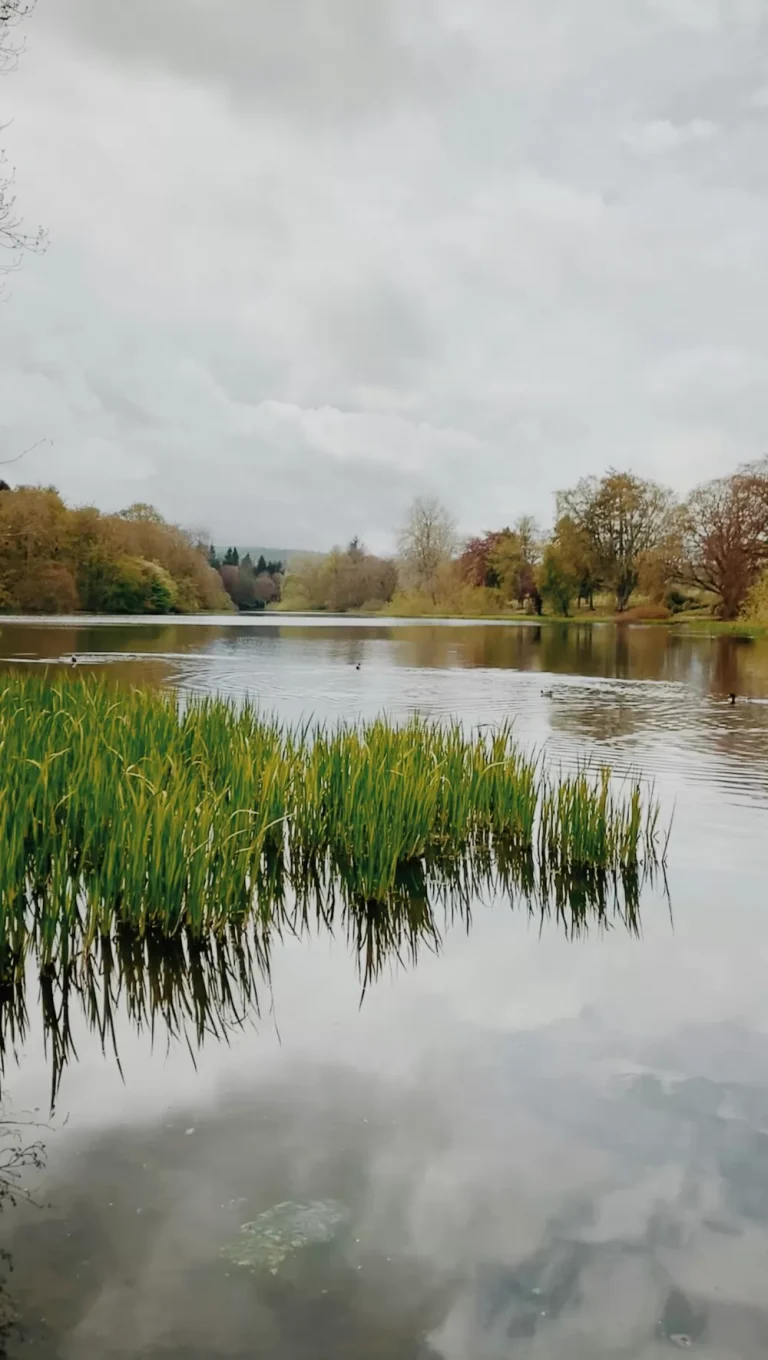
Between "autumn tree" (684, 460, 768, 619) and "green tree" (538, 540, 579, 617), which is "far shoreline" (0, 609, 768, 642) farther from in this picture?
"autumn tree" (684, 460, 768, 619)

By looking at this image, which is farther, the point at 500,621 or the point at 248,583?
the point at 248,583

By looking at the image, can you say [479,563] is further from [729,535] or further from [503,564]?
[729,535]

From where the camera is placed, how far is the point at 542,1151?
327cm

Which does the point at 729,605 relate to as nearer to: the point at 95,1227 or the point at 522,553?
the point at 522,553

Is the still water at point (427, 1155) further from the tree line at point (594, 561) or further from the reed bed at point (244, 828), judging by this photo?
the tree line at point (594, 561)

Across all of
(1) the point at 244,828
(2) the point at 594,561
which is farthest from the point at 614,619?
(1) the point at 244,828

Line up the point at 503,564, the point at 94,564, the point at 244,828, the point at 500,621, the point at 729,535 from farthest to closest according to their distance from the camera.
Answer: the point at 503,564 < the point at 500,621 < the point at 94,564 < the point at 729,535 < the point at 244,828

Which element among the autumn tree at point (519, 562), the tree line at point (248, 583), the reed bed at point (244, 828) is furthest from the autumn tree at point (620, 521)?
the reed bed at point (244, 828)

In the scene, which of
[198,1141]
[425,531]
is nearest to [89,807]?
[198,1141]

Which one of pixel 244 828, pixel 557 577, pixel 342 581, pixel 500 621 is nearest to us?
pixel 244 828

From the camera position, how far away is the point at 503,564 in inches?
2938

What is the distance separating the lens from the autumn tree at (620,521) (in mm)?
64125

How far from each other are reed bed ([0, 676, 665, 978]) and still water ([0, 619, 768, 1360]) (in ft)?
1.54

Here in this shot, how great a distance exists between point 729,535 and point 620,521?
1292cm
